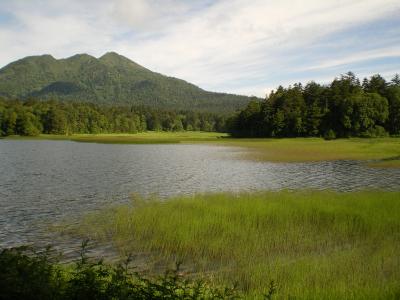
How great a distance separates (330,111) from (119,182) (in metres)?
108

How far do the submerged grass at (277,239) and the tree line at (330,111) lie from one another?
4167 inches

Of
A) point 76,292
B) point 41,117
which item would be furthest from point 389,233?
point 41,117

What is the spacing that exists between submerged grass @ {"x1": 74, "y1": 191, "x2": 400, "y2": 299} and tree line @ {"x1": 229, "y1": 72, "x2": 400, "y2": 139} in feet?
347

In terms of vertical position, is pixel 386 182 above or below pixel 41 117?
below

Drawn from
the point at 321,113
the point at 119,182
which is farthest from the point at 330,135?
the point at 119,182

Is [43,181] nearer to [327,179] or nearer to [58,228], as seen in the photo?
[58,228]

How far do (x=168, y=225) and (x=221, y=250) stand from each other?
4.24 metres

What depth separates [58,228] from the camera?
23.3 metres

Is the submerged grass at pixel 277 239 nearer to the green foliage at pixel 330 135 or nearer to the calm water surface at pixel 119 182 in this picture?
the calm water surface at pixel 119 182

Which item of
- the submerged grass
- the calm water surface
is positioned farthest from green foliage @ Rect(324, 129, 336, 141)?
the submerged grass

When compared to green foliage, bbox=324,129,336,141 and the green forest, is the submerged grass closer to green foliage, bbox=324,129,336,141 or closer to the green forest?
green foliage, bbox=324,129,336,141

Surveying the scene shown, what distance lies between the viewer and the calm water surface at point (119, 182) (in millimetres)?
27375

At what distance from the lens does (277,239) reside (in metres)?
19.7

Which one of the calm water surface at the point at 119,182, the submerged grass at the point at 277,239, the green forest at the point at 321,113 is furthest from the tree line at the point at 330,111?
the submerged grass at the point at 277,239
